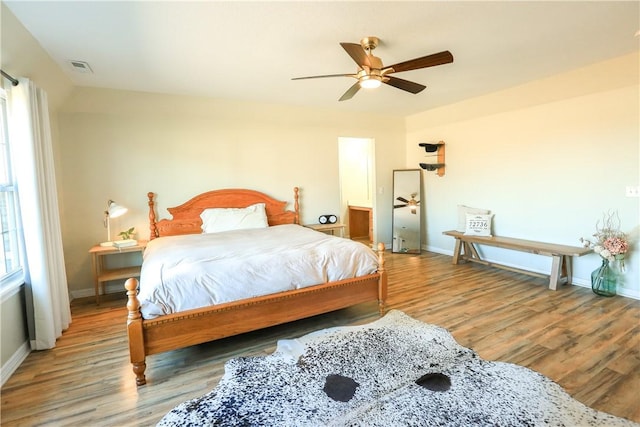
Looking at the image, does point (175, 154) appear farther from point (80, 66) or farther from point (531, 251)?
point (531, 251)

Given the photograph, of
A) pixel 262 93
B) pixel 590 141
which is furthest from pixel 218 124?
pixel 590 141

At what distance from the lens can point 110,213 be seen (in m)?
3.64

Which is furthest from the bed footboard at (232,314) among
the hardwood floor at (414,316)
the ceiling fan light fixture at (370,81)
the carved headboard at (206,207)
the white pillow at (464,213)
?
the white pillow at (464,213)

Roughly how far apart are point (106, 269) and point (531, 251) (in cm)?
539

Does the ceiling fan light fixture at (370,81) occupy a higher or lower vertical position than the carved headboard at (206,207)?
higher

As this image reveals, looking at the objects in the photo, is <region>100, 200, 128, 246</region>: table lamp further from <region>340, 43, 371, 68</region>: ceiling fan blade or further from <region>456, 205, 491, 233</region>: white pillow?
<region>456, 205, 491, 233</region>: white pillow

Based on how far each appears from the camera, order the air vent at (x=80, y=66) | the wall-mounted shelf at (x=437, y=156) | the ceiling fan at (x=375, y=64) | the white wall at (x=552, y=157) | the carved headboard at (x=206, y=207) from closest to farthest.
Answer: the ceiling fan at (x=375, y=64), the air vent at (x=80, y=66), the white wall at (x=552, y=157), the carved headboard at (x=206, y=207), the wall-mounted shelf at (x=437, y=156)

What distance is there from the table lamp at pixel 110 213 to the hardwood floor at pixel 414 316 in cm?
71

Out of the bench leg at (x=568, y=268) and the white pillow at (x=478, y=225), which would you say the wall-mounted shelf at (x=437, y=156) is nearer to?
the white pillow at (x=478, y=225)

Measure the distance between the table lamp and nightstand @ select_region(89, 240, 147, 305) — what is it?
0.16 meters

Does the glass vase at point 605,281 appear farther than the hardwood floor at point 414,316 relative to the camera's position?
Yes

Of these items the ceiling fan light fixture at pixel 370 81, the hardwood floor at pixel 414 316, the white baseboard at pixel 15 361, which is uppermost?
the ceiling fan light fixture at pixel 370 81

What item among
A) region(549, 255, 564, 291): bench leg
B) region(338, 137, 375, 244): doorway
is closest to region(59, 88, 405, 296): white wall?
region(338, 137, 375, 244): doorway

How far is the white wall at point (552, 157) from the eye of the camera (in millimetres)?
3355
